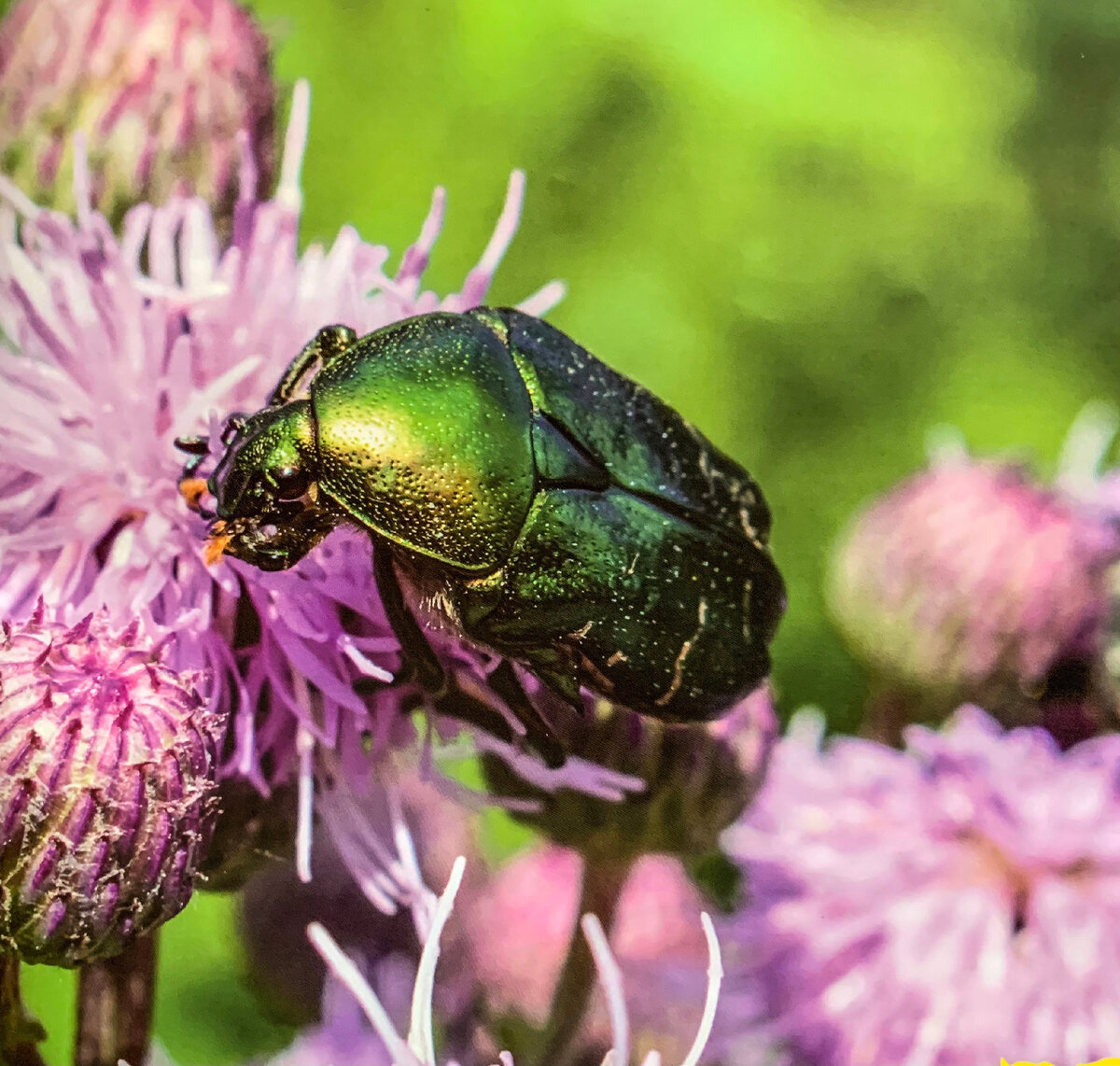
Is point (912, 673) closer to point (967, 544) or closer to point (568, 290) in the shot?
point (967, 544)

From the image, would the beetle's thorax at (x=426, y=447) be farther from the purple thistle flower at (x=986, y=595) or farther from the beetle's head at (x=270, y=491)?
the purple thistle flower at (x=986, y=595)

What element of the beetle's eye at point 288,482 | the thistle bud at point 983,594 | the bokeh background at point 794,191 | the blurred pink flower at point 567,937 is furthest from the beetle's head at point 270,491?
the bokeh background at point 794,191

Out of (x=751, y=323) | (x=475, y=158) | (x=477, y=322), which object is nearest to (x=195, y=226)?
(x=477, y=322)

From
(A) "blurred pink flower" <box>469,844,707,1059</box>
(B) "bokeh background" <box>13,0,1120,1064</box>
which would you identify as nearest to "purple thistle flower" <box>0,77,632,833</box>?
(A) "blurred pink flower" <box>469,844,707,1059</box>

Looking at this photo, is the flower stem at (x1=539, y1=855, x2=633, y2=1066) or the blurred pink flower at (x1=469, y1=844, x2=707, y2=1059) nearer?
the flower stem at (x1=539, y1=855, x2=633, y2=1066)

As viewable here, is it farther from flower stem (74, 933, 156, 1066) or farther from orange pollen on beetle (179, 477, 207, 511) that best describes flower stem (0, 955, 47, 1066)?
orange pollen on beetle (179, 477, 207, 511)

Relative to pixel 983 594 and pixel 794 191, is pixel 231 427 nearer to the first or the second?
pixel 983 594
